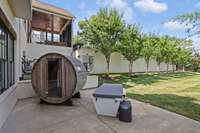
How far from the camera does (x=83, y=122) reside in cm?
523

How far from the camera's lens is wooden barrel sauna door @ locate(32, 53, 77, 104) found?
7121 mm

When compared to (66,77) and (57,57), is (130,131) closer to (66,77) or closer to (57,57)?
(66,77)

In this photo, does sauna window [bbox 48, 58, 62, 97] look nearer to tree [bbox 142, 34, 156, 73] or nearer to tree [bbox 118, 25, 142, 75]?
tree [bbox 118, 25, 142, 75]

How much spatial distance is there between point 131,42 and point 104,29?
9.51 feet

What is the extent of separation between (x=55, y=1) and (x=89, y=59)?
7658 mm

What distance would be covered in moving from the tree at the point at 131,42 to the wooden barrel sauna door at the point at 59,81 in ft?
39.1

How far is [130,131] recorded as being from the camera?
469 cm

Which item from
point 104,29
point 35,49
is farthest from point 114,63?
point 35,49

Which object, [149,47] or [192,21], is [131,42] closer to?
[149,47]

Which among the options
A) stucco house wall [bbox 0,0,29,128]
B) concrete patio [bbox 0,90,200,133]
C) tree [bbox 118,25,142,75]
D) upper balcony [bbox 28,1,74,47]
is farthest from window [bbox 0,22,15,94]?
tree [bbox 118,25,142,75]

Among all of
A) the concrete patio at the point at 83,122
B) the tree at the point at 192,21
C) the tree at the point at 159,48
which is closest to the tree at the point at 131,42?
the tree at the point at 159,48

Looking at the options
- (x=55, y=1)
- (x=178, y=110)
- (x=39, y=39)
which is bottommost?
(x=178, y=110)

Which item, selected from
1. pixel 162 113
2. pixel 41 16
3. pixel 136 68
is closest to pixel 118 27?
pixel 41 16

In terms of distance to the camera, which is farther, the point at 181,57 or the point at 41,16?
the point at 181,57
